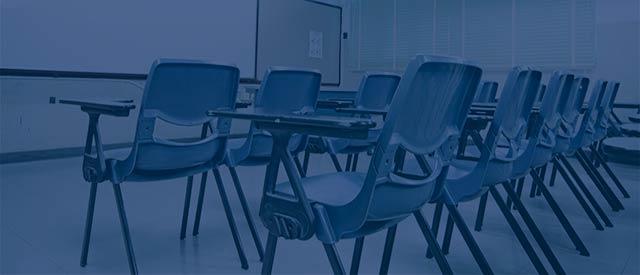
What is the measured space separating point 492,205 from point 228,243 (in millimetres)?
1845

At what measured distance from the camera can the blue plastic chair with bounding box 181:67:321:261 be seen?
2.04 metres

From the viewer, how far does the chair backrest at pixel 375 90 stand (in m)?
2.97

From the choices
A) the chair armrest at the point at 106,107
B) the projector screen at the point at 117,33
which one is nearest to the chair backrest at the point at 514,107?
the chair armrest at the point at 106,107

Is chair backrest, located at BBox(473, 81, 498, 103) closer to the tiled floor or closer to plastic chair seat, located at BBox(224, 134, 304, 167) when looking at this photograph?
the tiled floor

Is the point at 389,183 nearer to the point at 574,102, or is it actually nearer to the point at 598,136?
the point at 574,102

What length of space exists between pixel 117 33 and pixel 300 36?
3262 mm

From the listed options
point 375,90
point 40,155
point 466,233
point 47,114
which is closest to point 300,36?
point 47,114

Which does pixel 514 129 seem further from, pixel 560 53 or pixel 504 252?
pixel 560 53

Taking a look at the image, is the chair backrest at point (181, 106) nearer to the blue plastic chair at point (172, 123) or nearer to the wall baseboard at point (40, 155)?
the blue plastic chair at point (172, 123)

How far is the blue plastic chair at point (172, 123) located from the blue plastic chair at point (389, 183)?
1.95ft

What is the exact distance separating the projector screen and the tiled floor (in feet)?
4.53

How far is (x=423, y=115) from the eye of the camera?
1.15 metres

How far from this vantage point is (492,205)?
10.4ft

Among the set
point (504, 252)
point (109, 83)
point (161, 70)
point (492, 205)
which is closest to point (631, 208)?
point (492, 205)
